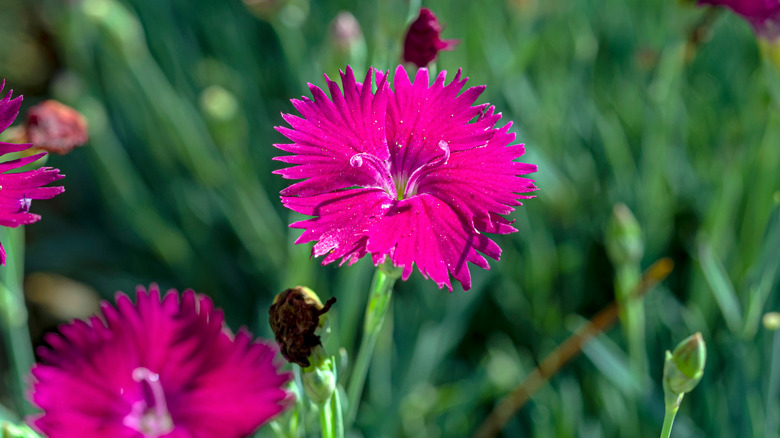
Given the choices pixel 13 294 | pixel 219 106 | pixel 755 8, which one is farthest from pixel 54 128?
pixel 755 8

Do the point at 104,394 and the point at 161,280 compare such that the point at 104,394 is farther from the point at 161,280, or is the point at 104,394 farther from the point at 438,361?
the point at 161,280

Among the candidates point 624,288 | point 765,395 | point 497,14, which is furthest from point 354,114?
point 497,14

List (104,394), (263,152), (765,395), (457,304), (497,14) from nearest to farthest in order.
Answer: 1. (104,394)
2. (765,395)
3. (457,304)
4. (263,152)
5. (497,14)

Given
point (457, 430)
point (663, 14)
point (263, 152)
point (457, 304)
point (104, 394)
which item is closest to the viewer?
point (104, 394)

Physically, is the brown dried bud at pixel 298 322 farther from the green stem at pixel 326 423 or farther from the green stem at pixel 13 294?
the green stem at pixel 13 294

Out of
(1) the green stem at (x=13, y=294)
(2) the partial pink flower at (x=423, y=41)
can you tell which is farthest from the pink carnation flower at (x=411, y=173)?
(1) the green stem at (x=13, y=294)
